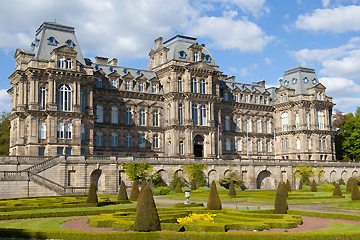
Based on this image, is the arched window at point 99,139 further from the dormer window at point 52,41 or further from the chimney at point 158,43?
the chimney at point 158,43

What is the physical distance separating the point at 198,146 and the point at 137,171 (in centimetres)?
1817

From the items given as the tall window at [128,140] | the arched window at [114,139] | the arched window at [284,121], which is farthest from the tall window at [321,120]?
the arched window at [114,139]

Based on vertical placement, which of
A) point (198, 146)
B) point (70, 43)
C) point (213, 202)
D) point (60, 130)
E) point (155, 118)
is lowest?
point (213, 202)

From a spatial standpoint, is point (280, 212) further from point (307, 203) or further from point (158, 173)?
point (158, 173)

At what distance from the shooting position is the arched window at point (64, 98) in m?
62.2

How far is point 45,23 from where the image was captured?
65625mm

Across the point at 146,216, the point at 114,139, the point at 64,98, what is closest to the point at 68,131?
the point at 64,98

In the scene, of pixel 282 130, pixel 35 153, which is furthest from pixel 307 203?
pixel 282 130

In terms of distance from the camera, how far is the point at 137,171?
195 feet

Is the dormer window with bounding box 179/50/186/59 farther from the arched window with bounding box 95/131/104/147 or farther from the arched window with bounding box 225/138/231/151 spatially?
the arched window with bounding box 225/138/231/151

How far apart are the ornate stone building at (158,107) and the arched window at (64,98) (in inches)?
5.2

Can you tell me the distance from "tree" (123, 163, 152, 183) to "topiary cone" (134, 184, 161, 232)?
3794 centimetres

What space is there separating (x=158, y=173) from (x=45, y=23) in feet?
85.6

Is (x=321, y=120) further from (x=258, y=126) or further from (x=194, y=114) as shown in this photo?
(x=194, y=114)
